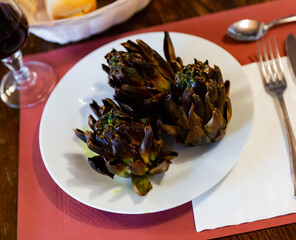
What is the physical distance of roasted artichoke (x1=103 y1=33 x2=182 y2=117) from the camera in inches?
22.4

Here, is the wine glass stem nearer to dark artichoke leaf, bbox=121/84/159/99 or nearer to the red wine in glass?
the red wine in glass

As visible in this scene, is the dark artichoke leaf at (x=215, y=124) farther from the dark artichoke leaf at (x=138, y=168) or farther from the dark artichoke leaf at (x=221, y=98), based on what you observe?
the dark artichoke leaf at (x=138, y=168)

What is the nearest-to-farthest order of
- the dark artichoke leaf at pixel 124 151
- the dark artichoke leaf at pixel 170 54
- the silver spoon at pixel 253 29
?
the dark artichoke leaf at pixel 124 151
the dark artichoke leaf at pixel 170 54
the silver spoon at pixel 253 29

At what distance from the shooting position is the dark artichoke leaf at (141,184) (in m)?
0.54

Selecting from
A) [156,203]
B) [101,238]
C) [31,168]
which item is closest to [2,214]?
[31,168]

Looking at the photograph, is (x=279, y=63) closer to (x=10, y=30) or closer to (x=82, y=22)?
(x=82, y=22)

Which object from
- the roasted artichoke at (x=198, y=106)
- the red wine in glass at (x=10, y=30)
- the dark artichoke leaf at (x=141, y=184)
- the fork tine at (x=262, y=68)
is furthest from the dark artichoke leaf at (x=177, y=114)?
the red wine in glass at (x=10, y=30)

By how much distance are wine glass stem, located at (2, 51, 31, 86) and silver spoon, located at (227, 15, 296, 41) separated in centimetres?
51

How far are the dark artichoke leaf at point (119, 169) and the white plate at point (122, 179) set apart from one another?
34 millimetres

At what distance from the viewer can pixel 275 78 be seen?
67 cm

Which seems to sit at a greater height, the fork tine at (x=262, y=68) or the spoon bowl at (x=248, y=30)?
the spoon bowl at (x=248, y=30)

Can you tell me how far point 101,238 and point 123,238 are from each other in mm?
38

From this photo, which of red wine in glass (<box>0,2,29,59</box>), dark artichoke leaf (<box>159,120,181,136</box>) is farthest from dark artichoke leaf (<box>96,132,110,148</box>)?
red wine in glass (<box>0,2,29,59</box>)

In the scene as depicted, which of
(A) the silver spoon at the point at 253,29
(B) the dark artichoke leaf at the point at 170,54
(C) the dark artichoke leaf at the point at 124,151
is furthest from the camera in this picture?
(A) the silver spoon at the point at 253,29
